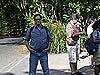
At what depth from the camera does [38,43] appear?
9.55 meters

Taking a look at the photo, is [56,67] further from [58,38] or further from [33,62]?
[58,38]

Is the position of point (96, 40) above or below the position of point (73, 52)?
above

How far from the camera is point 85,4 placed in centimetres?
1842

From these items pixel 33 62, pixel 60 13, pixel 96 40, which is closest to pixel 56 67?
pixel 33 62

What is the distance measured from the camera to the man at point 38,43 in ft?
31.3

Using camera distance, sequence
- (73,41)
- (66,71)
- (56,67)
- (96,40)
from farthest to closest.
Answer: (56,67) < (66,71) < (73,41) < (96,40)

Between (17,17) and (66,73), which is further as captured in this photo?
(17,17)

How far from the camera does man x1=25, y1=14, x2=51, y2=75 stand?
9555 mm

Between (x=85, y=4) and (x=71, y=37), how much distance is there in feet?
26.3

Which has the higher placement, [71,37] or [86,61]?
[71,37]

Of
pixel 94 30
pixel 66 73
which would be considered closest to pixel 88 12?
pixel 66 73

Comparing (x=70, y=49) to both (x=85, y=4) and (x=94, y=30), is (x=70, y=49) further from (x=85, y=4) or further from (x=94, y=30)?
(x=85, y=4)

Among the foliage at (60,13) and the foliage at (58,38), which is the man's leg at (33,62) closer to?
the foliage at (60,13)

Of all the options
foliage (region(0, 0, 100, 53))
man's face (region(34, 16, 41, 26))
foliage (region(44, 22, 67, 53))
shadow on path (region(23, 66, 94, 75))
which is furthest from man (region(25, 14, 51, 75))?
foliage (region(44, 22, 67, 53))
